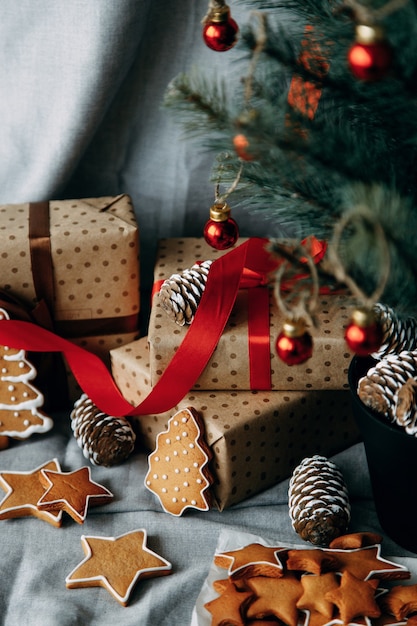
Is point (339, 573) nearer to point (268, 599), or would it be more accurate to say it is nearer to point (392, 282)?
point (268, 599)

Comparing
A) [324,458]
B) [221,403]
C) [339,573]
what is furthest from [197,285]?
[339,573]

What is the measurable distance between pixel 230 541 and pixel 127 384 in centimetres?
30

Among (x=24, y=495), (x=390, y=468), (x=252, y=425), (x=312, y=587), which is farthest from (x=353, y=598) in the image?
(x=24, y=495)

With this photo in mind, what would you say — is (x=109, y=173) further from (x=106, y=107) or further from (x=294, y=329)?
(x=294, y=329)

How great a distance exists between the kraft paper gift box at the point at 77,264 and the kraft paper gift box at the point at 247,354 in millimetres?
121

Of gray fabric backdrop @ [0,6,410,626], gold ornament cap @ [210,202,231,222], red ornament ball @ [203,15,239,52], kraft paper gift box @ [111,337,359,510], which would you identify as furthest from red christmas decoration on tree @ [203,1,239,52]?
kraft paper gift box @ [111,337,359,510]

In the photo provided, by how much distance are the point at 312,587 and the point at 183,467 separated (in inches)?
9.5

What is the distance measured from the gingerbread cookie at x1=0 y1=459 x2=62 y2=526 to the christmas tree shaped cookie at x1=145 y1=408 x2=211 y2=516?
146mm

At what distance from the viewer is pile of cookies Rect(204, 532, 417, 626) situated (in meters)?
0.81

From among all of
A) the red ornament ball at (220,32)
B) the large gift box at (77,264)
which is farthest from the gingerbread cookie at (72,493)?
the red ornament ball at (220,32)

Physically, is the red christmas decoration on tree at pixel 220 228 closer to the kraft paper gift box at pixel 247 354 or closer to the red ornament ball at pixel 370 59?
the kraft paper gift box at pixel 247 354

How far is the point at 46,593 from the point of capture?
881 mm

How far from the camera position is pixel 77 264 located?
1104 millimetres

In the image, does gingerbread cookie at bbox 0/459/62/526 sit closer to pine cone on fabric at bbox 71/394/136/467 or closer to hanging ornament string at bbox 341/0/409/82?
pine cone on fabric at bbox 71/394/136/467
